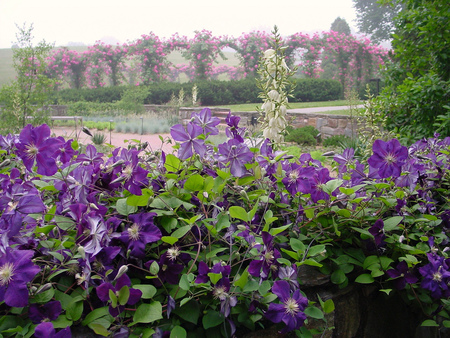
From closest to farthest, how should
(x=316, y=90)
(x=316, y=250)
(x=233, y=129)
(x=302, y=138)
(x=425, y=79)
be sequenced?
(x=316, y=250)
(x=233, y=129)
(x=425, y=79)
(x=302, y=138)
(x=316, y=90)

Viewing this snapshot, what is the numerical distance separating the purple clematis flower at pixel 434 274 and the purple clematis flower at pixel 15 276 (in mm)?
967

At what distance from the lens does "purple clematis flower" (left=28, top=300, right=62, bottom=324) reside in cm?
68

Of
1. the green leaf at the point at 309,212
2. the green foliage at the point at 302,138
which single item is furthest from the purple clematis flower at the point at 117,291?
the green foliage at the point at 302,138

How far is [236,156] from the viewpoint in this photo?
976 mm

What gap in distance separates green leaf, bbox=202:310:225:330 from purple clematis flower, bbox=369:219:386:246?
0.49 metres

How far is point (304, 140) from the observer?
26.6ft

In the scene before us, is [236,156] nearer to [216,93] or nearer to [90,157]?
[90,157]

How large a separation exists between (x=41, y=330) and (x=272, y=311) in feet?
1.45

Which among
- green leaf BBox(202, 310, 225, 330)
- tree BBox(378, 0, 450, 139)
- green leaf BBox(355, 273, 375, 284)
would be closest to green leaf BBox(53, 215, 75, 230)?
green leaf BBox(202, 310, 225, 330)

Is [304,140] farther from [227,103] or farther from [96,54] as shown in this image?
[96,54]

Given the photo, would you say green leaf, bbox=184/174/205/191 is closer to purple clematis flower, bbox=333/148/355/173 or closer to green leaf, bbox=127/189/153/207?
green leaf, bbox=127/189/153/207

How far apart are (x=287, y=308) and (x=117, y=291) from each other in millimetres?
352

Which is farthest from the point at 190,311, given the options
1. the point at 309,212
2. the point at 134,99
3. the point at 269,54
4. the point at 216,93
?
the point at 216,93

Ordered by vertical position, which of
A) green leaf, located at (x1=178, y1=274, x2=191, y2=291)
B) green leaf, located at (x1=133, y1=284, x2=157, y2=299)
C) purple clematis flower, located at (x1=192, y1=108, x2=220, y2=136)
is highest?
purple clematis flower, located at (x1=192, y1=108, x2=220, y2=136)
